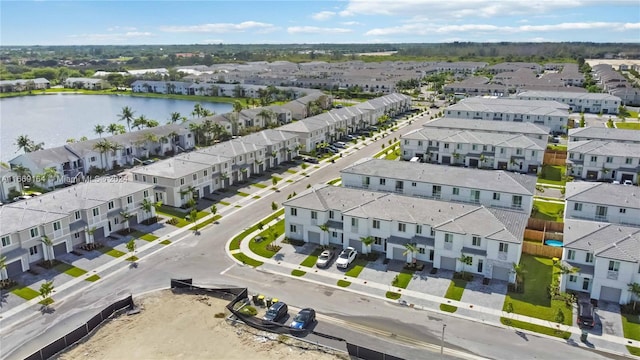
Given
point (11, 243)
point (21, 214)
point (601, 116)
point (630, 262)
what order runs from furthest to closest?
point (601, 116) → point (21, 214) → point (11, 243) → point (630, 262)

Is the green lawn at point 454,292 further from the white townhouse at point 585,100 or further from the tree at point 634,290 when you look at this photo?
the white townhouse at point 585,100

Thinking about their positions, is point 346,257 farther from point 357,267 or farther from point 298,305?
point 298,305

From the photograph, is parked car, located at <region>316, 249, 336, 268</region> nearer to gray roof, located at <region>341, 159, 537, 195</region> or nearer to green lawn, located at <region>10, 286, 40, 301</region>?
gray roof, located at <region>341, 159, 537, 195</region>

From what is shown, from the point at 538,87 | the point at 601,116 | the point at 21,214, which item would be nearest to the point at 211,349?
the point at 21,214

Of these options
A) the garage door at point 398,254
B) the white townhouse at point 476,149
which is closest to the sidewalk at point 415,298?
the garage door at point 398,254

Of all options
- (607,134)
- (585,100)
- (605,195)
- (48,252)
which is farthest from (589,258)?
(585,100)

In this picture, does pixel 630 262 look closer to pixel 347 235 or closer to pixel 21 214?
pixel 347 235
